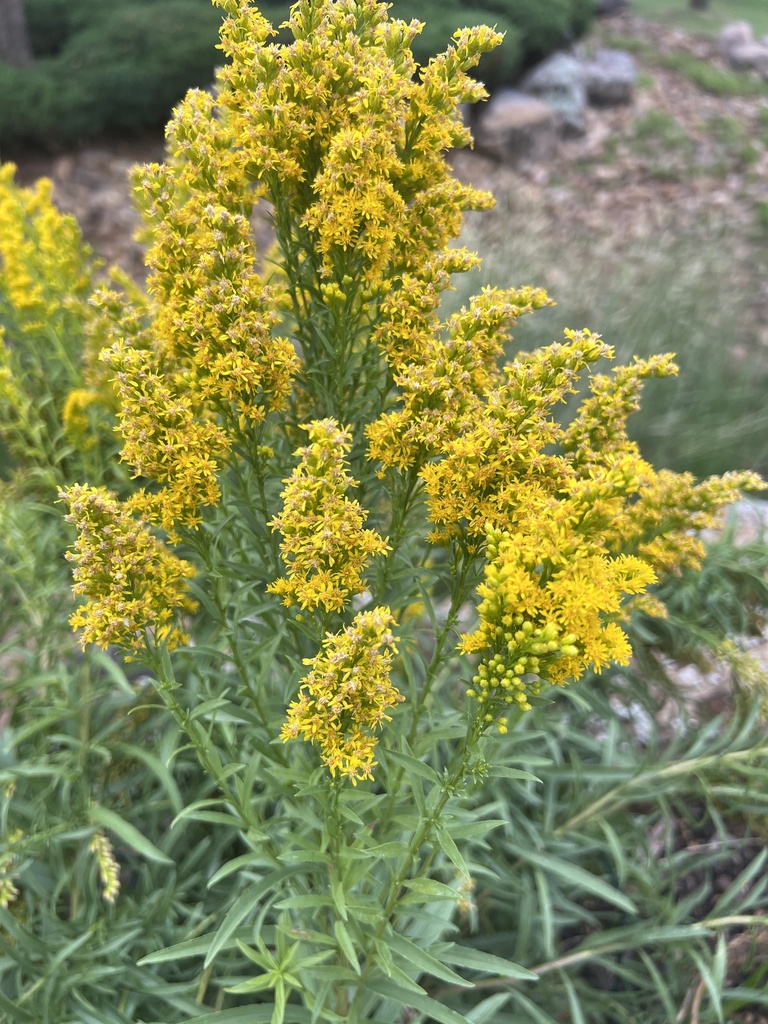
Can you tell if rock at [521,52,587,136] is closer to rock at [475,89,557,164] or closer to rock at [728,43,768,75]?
rock at [475,89,557,164]

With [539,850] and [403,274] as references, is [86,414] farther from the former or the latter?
[539,850]

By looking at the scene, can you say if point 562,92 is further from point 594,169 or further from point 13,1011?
point 13,1011

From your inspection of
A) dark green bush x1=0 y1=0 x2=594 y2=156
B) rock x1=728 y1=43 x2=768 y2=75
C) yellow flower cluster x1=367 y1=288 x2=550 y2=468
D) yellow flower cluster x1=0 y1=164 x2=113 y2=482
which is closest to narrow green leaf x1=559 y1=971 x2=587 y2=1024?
yellow flower cluster x1=367 y1=288 x2=550 y2=468

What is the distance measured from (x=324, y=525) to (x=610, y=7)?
16935 millimetres

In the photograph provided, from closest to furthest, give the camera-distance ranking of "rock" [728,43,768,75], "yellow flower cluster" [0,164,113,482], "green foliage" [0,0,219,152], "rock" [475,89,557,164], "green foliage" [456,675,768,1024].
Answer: "green foliage" [456,675,768,1024] → "yellow flower cluster" [0,164,113,482] → "green foliage" [0,0,219,152] → "rock" [475,89,557,164] → "rock" [728,43,768,75]

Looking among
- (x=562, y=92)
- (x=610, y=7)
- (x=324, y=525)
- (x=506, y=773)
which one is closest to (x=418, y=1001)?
(x=506, y=773)

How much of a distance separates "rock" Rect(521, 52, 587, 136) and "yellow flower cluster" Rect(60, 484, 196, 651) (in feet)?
35.3

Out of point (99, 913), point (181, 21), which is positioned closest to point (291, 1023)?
point (99, 913)

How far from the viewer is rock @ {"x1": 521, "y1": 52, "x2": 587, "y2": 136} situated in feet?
33.9

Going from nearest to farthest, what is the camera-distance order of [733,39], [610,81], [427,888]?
1. [427,888]
2. [610,81]
3. [733,39]

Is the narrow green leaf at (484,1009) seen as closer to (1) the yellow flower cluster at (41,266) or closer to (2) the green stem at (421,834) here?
(2) the green stem at (421,834)

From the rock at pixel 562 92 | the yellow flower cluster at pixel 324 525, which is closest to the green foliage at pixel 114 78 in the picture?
the rock at pixel 562 92

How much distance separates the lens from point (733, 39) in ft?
42.9

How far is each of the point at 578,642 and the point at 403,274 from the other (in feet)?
2.78
